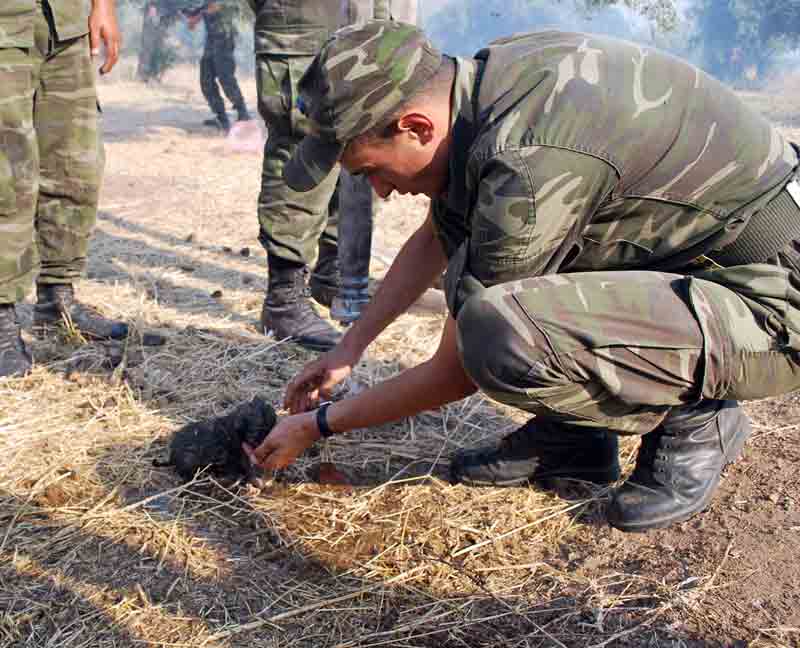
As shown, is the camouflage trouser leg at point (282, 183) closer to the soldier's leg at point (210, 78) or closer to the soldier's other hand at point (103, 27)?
the soldier's other hand at point (103, 27)

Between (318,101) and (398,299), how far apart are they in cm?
81

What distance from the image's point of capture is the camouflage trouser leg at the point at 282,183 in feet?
11.4

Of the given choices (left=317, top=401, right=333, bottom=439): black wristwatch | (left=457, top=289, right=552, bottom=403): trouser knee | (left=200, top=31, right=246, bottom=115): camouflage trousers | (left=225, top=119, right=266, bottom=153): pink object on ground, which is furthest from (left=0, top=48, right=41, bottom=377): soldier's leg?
(left=200, top=31, right=246, bottom=115): camouflage trousers

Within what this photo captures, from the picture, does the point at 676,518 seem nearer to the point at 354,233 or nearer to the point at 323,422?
the point at 323,422

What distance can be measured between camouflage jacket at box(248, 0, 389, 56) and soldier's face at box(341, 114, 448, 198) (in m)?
1.62

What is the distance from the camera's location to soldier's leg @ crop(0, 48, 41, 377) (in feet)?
10.1

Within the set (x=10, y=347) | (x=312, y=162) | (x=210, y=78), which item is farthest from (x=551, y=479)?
(x=210, y=78)

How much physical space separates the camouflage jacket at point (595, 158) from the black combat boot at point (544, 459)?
0.65m

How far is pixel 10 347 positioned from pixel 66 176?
767 millimetres

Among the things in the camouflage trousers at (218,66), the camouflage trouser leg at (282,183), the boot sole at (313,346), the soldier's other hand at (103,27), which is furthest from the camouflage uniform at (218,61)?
the boot sole at (313,346)

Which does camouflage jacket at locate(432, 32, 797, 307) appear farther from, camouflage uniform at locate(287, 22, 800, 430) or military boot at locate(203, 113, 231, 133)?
military boot at locate(203, 113, 231, 133)

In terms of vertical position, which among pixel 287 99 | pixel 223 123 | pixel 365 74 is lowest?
pixel 223 123

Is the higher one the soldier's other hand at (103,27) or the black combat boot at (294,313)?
the soldier's other hand at (103,27)

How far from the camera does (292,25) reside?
346cm
